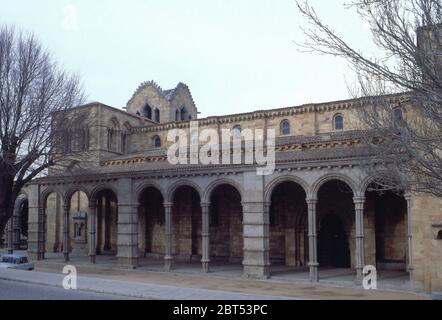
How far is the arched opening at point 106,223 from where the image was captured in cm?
3403

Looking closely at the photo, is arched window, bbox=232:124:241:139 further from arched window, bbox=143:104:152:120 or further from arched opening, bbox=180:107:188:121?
arched opening, bbox=180:107:188:121

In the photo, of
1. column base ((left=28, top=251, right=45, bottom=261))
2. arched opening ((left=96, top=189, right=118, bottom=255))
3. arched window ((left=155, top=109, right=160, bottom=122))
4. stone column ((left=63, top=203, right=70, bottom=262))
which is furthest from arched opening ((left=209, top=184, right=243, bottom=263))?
arched window ((left=155, top=109, right=160, bottom=122))

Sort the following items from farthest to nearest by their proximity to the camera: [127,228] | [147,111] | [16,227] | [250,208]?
1. [147,111]
2. [16,227]
3. [127,228]
4. [250,208]

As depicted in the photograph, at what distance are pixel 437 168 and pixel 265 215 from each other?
40.6 feet

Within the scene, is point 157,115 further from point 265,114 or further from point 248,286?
point 248,286

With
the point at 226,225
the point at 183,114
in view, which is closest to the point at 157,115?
the point at 183,114

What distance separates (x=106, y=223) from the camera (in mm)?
34125

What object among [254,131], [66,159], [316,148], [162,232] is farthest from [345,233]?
[66,159]

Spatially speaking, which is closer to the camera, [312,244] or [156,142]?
[312,244]

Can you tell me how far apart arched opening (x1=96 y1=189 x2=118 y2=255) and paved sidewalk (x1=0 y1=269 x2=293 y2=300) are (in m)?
13.1

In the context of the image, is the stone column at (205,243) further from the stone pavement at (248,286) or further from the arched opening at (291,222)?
the arched opening at (291,222)

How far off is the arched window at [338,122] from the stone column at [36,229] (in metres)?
17.8

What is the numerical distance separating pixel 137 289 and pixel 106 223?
18143 millimetres

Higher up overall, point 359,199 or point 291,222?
point 359,199
